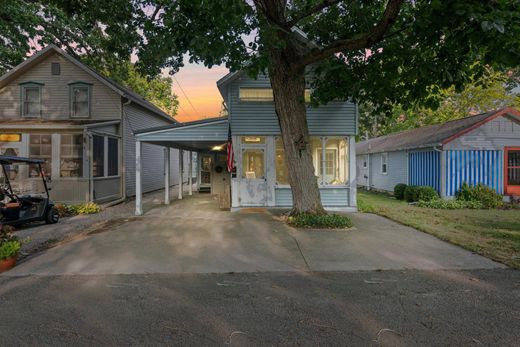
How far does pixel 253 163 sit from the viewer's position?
510 inches

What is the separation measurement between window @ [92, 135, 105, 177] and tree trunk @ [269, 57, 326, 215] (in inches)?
369

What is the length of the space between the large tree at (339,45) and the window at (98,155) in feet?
18.1

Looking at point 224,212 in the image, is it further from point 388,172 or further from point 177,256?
point 388,172

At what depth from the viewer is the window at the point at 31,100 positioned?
54.4 ft

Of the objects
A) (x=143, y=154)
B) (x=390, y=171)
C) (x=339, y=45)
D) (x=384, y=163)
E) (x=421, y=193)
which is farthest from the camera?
(x=384, y=163)

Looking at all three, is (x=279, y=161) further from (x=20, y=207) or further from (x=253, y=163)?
(x=20, y=207)

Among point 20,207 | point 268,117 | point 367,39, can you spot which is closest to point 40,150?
point 20,207

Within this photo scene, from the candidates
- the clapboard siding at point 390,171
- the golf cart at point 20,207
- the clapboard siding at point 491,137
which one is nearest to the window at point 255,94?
the golf cart at point 20,207

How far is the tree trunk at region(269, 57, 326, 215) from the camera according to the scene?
31.1ft

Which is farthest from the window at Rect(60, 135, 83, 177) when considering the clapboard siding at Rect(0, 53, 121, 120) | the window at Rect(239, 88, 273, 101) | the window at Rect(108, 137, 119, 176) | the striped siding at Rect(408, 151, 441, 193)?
the striped siding at Rect(408, 151, 441, 193)

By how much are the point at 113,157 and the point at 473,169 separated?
17400mm

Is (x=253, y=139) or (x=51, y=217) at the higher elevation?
(x=253, y=139)

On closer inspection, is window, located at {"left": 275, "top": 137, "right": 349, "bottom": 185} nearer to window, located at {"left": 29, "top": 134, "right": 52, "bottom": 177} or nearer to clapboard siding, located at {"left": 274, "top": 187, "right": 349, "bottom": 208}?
clapboard siding, located at {"left": 274, "top": 187, "right": 349, "bottom": 208}

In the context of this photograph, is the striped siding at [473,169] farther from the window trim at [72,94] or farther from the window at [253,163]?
the window trim at [72,94]
